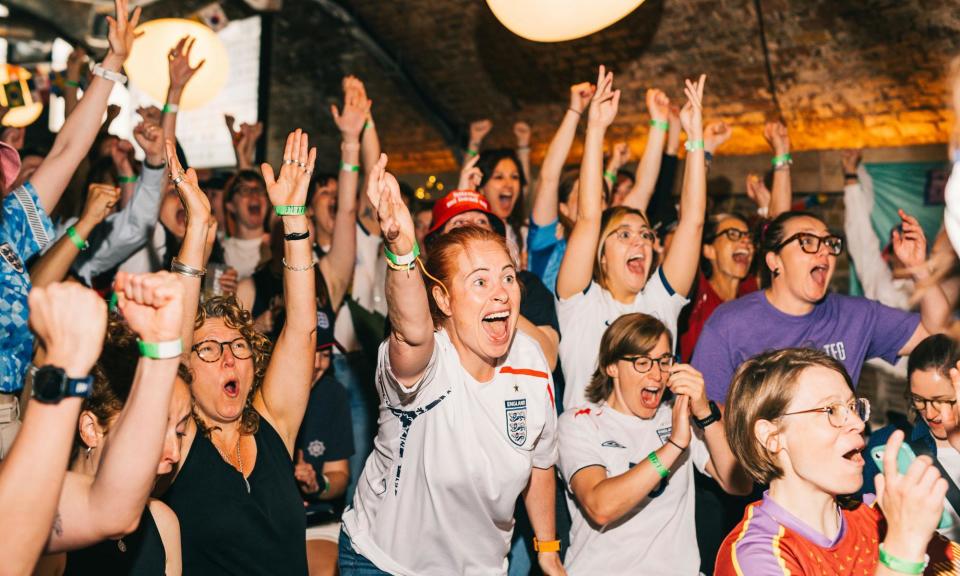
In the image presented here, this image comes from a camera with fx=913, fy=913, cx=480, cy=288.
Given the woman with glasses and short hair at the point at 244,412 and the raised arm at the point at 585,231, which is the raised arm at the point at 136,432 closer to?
the woman with glasses and short hair at the point at 244,412

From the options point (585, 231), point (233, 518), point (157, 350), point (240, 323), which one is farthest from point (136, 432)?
point (585, 231)

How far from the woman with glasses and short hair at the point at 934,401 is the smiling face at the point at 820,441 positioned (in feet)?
2.94

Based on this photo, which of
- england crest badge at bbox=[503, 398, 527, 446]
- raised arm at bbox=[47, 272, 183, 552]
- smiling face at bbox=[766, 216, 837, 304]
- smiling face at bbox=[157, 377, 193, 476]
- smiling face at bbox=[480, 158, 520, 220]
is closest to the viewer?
raised arm at bbox=[47, 272, 183, 552]

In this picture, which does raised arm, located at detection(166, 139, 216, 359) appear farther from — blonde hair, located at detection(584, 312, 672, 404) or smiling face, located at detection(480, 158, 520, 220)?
smiling face, located at detection(480, 158, 520, 220)

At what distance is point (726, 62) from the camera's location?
21.3ft

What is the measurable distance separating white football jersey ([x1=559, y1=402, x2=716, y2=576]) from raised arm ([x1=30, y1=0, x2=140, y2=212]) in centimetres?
179

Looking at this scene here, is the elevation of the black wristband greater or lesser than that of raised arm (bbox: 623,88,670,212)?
lesser

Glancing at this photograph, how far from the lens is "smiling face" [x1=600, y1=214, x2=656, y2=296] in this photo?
11.5ft

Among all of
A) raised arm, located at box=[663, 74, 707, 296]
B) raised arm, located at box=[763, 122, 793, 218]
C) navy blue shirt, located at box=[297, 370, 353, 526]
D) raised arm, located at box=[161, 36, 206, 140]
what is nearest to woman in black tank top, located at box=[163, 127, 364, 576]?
navy blue shirt, located at box=[297, 370, 353, 526]

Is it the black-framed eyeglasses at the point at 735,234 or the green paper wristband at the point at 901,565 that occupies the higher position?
the black-framed eyeglasses at the point at 735,234

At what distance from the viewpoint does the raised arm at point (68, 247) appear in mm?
3223

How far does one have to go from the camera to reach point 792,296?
3.38m

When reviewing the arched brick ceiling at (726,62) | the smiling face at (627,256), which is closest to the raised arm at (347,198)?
the smiling face at (627,256)

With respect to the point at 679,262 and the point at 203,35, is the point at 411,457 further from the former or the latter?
the point at 203,35
